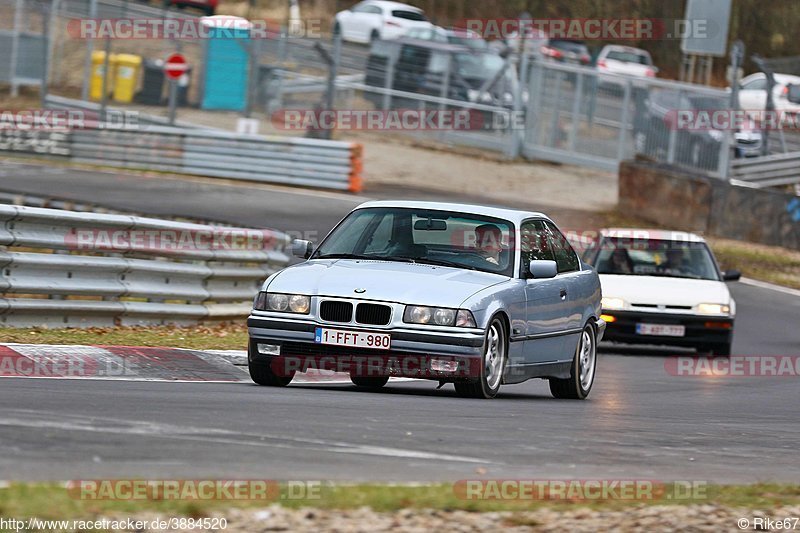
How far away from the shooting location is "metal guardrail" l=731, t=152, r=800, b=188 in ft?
106

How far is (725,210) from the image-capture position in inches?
1142

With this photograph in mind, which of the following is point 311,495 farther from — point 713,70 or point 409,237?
point 713,70

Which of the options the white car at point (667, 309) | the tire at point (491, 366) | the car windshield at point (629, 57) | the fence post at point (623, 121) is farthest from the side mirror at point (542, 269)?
the car windshield at point (629, 57)

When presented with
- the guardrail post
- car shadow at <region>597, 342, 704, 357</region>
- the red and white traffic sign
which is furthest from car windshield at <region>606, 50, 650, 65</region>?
car shadow at <region>597, 342, 704, 357</region>

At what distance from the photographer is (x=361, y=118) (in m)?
39.2

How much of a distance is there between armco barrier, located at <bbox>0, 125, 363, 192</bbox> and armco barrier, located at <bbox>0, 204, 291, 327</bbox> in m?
15.3

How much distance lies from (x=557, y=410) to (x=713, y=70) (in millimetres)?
51546

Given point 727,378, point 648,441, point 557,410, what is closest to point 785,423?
point 557,410

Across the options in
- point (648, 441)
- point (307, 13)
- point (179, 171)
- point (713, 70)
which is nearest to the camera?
point (648, 441)

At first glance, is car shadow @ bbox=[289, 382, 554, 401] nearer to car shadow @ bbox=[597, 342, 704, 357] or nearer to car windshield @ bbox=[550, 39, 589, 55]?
car shadow @ bbox=[597, 342, 704, 357]

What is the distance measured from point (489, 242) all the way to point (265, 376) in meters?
1.88

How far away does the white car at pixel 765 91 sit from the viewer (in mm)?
33938

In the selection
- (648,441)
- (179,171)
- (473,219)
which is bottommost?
(179,171)

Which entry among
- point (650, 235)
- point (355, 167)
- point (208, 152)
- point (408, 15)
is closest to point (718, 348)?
point (650, 235)
